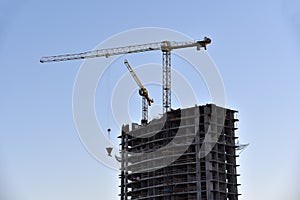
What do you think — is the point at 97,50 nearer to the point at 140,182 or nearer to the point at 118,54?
the point at 118,54

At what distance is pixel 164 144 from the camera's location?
165 meters

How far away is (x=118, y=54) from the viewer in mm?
187250

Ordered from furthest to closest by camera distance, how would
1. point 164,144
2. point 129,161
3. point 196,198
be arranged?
1. point 129,161
2. point 164,144
3. point 196,198

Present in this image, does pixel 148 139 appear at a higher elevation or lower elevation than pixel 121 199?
higher

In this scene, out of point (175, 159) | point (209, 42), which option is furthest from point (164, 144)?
point (209, 42)

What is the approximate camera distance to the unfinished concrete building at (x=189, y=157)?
15725cm

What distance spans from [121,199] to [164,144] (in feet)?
84.7

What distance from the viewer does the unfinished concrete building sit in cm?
15725

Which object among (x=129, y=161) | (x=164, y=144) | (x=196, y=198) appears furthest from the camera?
(x=129, y=161)

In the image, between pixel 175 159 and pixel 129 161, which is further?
pixel 129 161

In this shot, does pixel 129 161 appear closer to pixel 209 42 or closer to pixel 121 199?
pixel 121 199

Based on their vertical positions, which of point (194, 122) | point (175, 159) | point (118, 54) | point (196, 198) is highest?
point (118, 54)

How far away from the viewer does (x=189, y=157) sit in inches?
6319

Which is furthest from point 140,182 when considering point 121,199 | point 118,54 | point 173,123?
point 118,54
